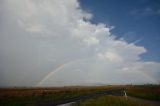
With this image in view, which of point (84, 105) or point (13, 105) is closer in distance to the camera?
point (84, 105)

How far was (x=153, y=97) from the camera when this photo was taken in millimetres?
36562

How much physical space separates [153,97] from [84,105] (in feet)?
64.3

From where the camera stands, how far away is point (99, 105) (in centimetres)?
2345

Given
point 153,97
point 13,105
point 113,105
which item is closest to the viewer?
point 113,105

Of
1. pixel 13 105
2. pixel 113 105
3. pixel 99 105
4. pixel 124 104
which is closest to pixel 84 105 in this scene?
pixel 99 105

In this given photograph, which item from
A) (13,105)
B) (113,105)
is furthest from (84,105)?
(13,105)

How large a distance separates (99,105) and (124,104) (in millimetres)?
3449

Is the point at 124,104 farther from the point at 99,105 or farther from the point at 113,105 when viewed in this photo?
the point at 99,105

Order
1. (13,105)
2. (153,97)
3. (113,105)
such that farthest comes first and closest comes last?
(153,97)
(13,105)
(113,105)

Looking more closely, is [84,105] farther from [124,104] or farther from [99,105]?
[124,104]

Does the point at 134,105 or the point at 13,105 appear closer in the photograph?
the point at 134,105

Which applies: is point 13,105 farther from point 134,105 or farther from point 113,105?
point 134,105

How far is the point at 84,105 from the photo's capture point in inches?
917

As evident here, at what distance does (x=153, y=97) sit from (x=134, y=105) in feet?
50.7
